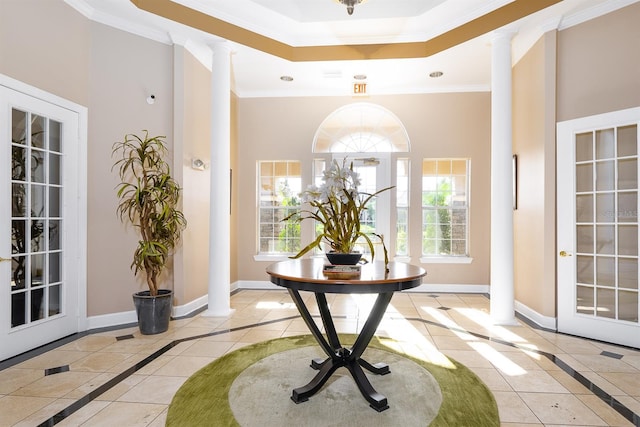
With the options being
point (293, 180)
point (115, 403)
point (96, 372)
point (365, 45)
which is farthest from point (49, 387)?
point (365, 45)

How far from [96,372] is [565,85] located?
16.6 ft

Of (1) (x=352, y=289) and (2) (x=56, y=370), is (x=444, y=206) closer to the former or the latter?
(1) (x=352, y=289)

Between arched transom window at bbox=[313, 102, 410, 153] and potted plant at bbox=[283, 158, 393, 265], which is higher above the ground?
arched transom window at bbox=[313, 102, 410, 153]

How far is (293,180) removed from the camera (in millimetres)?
6180

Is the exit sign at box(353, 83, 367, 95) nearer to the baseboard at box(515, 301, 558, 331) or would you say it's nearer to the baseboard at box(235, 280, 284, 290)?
the baseboard at box(235, 280, 284, 290)

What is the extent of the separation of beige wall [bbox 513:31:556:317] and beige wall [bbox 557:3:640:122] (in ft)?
0.41

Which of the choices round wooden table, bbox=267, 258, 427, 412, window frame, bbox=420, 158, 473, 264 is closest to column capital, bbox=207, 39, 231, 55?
round wooden table, bbox=267, 258, 427, 412

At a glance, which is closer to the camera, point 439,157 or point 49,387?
point 49,387

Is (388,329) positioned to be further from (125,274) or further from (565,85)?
(565,85)

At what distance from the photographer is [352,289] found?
2062 millimetres

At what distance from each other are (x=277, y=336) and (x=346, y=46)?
362 cm

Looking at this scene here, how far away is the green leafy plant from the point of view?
364 cm

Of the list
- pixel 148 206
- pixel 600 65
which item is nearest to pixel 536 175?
pixel 600 65

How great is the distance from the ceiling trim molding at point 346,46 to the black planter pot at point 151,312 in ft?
9.43
